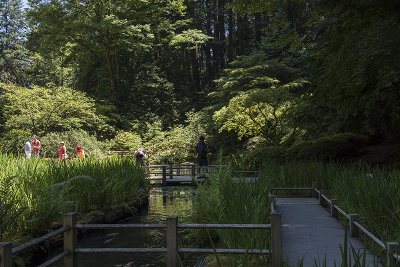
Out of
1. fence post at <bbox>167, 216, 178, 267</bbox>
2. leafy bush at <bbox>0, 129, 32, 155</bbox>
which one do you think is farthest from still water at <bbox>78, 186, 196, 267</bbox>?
leafy bush at <bbox>0, 129, 32, 155</bbox>

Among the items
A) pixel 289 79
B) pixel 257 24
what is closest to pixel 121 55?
pixel 257 24

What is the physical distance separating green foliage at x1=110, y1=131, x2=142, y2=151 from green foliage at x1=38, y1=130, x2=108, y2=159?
919 mm

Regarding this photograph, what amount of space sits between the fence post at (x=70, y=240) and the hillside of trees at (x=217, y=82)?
5779 millimetres

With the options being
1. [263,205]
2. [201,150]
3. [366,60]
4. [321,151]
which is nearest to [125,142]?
[201,150]

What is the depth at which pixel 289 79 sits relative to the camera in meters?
25.7

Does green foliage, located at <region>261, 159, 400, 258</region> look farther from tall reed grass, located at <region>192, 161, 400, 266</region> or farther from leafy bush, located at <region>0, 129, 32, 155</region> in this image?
leafy bush, located at <region>0, 129, 32, 155</region>

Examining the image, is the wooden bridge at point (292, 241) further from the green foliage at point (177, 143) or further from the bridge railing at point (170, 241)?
the green foliage at point (177, 143)

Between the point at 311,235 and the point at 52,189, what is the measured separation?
4776mm

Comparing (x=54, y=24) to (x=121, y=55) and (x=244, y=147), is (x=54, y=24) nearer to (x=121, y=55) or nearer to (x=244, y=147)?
(x=121, y=55)

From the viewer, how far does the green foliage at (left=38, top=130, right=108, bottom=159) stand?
2194cm

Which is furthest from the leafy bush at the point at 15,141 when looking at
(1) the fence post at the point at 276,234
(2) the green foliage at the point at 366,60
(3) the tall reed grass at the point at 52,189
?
(1) the fence post at the point at 276,234

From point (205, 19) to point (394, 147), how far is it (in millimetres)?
26650

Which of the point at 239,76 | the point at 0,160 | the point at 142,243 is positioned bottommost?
the point at 142,243

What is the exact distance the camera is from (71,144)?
2317 centimetres
